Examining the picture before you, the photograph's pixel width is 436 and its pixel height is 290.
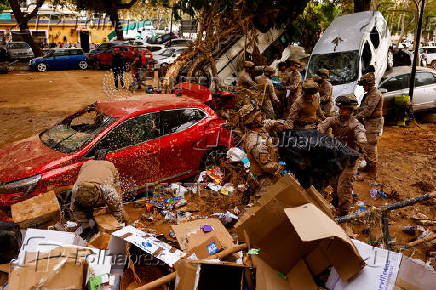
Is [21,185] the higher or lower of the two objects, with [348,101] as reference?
lower

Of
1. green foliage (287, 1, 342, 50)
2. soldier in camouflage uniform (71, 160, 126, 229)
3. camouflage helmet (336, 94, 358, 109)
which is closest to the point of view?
soldier in camouflage uniform (71, 160, 126, 229)

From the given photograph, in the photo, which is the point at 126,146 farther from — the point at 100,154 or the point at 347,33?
the point at 347,33

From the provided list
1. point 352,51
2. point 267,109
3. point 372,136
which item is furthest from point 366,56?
point 372,136

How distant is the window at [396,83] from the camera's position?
30.9 feet

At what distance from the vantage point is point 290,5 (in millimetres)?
12883

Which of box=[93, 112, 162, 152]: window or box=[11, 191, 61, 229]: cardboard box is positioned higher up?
box=[93, 112, 162, 152]: window

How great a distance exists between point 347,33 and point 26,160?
29.7 feet

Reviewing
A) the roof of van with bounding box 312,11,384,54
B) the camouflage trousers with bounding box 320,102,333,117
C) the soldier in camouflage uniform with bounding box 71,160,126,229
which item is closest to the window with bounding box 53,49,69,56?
the roof of van with bounding box 312,11,384,54

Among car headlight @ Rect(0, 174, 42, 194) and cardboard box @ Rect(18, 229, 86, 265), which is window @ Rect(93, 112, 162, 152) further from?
cardboard box @ Rect(18, 229, 86, 265)

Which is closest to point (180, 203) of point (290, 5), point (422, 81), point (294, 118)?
point (294, 118)

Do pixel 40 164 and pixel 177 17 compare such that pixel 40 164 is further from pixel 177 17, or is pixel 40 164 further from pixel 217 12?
pixel 177 17

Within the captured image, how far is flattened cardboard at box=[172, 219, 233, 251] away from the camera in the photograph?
331cm

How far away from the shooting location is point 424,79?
9578 mm

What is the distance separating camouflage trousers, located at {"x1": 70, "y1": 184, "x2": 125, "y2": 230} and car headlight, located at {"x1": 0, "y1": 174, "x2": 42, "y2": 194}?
86 cm
